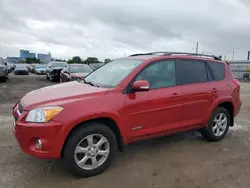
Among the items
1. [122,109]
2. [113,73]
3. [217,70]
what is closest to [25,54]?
[113,73]

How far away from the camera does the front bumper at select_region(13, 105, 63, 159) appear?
3031 mm

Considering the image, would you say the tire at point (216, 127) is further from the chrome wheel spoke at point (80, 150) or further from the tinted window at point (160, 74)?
the chrome wheel spoke at point (80, 150)

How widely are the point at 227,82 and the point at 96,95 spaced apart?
2.96 meters

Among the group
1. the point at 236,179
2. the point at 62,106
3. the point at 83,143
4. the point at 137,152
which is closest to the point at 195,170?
the point at 236,179

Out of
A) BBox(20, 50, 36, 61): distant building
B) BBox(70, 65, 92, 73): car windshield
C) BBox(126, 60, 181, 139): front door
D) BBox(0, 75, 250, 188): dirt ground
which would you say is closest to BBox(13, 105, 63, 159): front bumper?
BBox(0, 75, 250, 188): dirt ground

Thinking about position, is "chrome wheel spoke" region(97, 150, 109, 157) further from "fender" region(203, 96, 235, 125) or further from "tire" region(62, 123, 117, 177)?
"fender" region(203, 96, 235, 125)

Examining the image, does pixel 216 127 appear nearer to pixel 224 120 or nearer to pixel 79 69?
pixel 224 120

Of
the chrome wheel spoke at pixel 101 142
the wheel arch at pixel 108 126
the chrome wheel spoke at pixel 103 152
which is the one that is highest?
the wheel arch at pixel 108 126

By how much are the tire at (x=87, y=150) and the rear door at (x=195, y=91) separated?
4.95ft

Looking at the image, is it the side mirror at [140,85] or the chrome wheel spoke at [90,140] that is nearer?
the chrome wheel spoke at [90,140]

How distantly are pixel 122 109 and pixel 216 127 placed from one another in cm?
241

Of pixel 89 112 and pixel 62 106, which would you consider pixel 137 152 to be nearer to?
pixel 89 112

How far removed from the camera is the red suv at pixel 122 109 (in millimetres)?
3113

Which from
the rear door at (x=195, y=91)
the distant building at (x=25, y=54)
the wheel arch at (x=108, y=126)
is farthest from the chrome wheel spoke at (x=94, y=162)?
the distant building at (x=25, y=54)
